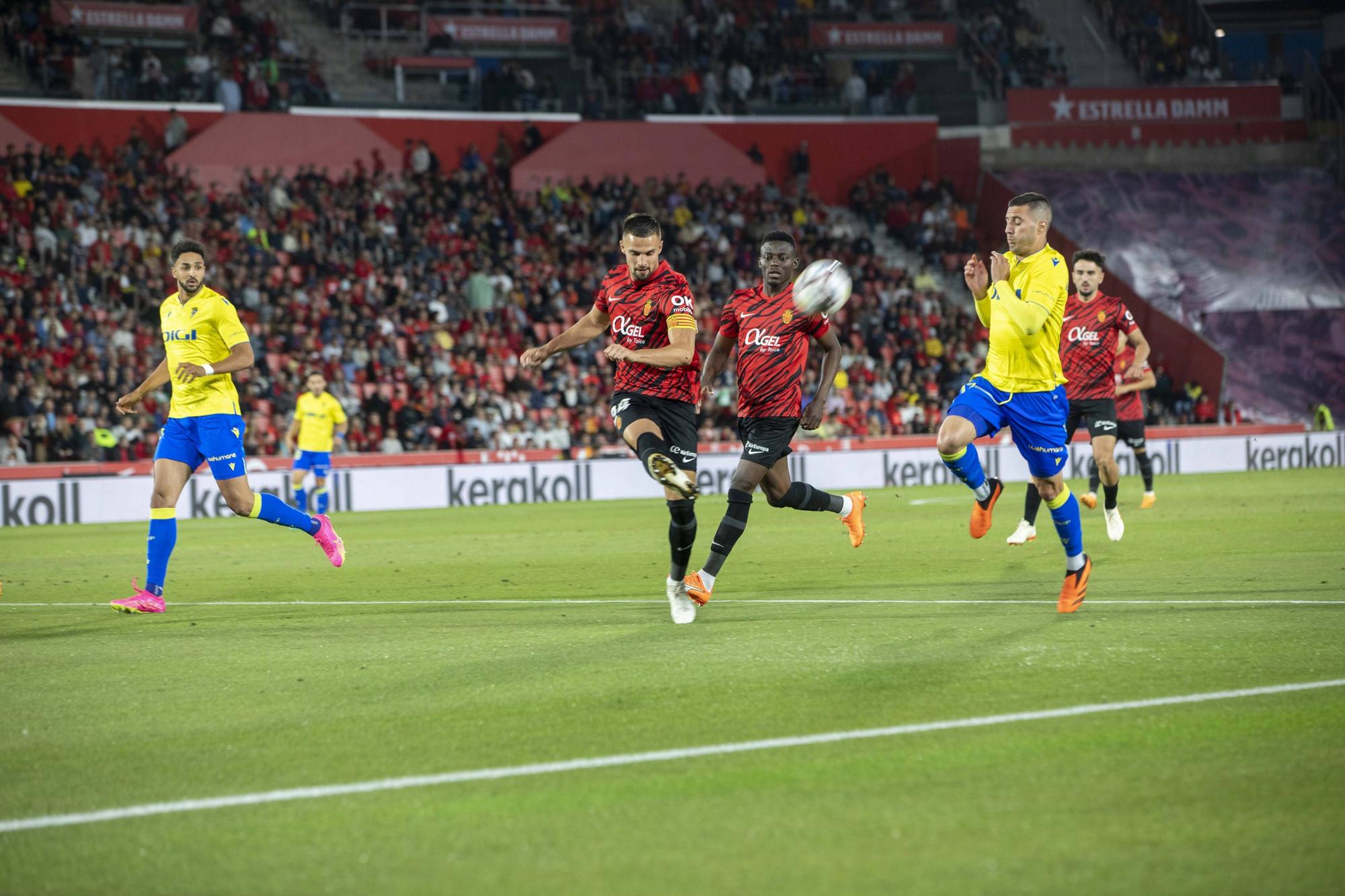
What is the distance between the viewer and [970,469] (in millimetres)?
10969

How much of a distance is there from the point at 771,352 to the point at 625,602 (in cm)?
→ 209

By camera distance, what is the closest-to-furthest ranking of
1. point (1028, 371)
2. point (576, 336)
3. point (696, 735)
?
1. point (696, 735)
2. point (1028, 371)
3. point (576, 336)

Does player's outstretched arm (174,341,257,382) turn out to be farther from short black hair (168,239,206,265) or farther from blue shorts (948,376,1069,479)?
blue shorts (948,376,1069,479)

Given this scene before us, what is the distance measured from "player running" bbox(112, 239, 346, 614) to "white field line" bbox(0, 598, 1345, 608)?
72 cm

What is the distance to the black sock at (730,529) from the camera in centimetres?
934

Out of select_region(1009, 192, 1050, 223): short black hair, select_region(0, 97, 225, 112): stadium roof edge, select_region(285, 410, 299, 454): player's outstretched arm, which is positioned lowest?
select_region(285, 410, 299, 454): player's outstretched arm

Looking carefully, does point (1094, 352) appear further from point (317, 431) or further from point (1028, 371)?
point (317, 431)

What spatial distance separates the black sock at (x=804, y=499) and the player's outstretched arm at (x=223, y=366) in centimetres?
388

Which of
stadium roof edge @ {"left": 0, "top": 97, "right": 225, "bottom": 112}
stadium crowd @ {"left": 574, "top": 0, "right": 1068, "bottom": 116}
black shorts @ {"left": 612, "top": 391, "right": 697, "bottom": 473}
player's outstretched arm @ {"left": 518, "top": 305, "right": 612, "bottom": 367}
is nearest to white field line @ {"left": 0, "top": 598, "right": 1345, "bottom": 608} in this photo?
black shorts @ {"left": 612, "top": 391, "right": 697, "bottom": 473}

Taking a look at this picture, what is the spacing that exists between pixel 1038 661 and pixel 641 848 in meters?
3.46

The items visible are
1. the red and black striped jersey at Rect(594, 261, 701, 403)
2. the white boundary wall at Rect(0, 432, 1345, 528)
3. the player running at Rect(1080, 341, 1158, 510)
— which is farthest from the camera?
the white boundary wall at Rect(0, 432, 1345, 528)

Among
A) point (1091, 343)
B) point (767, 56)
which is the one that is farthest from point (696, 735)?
point (767, 56)

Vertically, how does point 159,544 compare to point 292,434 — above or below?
below

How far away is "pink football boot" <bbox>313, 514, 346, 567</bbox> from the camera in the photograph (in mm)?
11875
